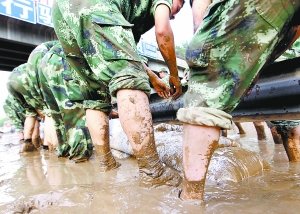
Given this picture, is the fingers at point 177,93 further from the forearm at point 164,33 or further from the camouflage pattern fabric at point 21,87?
the camouflage pattern fabric at point 21,87

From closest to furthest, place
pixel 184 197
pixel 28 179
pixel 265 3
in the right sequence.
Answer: pixel 265 3 → pixel 184 197 → pixel 28 179

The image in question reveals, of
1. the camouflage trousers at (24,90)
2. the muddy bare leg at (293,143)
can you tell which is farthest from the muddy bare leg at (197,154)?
the camouflage trousers at (24,90)

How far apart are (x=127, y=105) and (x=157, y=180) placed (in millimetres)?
373

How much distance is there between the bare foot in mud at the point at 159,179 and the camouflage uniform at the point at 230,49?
42 cm

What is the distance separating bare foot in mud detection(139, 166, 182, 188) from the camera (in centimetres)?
133

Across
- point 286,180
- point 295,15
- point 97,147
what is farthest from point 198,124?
point 97,147

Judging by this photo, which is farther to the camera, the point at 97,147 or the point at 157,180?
the point at 97,147

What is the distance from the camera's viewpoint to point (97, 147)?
1.87 m

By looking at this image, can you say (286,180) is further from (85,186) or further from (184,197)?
(85,186)

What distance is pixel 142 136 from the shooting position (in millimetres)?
1344

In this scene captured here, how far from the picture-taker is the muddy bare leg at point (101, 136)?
6.11 feet

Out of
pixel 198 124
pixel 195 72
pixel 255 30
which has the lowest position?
pixel 198 124

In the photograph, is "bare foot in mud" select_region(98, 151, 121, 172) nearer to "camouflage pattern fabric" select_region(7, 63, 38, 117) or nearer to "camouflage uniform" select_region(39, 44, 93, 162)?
"camouflage uniform" select_region(39, 44, 93, 162)

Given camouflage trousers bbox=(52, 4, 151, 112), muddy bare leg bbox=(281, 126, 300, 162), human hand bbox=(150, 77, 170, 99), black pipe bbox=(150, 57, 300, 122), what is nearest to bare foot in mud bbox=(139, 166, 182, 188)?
camouflage trousers bbox=(52, 4, 151, 112)
